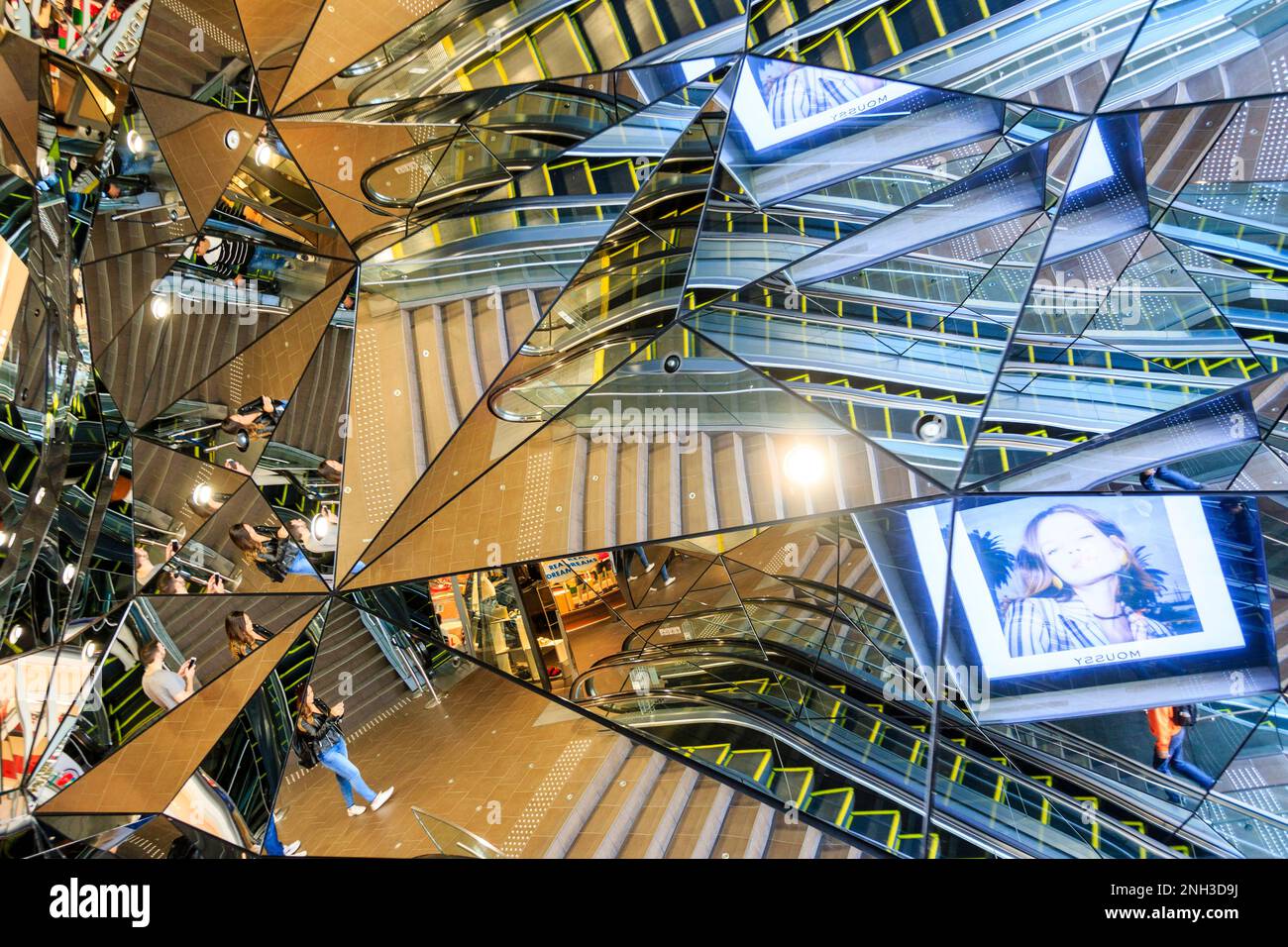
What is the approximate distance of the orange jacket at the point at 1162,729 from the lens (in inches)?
300

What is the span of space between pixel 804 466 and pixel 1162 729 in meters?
3.17

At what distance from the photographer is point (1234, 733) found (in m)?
7.55

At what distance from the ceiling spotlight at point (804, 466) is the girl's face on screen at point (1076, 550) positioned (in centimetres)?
167

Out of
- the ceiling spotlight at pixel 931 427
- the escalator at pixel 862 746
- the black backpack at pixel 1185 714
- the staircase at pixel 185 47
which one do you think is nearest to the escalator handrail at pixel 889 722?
the escalator at pixel 862 746

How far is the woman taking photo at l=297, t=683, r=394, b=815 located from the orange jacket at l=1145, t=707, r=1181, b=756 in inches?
238

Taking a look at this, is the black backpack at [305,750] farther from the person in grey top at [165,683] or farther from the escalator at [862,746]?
the escalator at [862,746]

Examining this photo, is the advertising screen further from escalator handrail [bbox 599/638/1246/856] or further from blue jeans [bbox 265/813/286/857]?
blue jeans [bbox 265/813/286/857]

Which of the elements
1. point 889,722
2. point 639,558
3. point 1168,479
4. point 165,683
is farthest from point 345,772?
point 1168,479

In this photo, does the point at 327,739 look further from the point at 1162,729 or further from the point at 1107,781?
the point at 1162,729

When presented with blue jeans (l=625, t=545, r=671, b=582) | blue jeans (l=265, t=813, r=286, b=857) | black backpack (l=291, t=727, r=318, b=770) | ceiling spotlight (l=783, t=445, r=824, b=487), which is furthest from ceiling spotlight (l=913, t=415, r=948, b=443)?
blue jeans (l=265, t=813, r=286, b=857)

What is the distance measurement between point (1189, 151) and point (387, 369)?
6.51m

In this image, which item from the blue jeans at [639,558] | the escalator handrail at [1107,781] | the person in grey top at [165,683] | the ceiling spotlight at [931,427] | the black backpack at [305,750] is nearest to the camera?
the escalator handrail at [1107,781]

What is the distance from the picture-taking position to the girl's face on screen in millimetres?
7699
